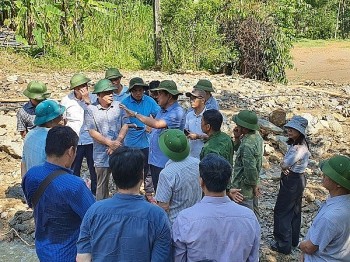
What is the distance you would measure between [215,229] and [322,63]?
2136 cm

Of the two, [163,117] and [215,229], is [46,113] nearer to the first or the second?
[163,117]

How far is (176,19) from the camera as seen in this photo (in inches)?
580

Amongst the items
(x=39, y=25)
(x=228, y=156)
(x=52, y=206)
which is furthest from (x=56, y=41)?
(x=52, y=206)

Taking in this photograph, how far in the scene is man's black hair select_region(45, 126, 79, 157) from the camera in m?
3.02

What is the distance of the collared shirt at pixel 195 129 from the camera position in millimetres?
5008

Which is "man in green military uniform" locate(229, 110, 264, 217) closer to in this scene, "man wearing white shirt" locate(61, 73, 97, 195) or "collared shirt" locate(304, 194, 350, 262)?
"collared shirt" locate(304, 194, 350, 262)

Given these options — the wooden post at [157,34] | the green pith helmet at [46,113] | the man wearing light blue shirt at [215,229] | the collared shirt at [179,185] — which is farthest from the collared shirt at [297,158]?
the wooden post at [157,34]

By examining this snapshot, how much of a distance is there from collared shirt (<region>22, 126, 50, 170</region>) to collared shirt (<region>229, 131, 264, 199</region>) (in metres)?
1.85

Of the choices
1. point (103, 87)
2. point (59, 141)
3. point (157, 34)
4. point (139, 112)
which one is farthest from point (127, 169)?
point (157, 34)

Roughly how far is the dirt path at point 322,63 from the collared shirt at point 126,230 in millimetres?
16043

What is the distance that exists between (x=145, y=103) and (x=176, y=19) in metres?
9.70

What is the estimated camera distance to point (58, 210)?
9.62ft

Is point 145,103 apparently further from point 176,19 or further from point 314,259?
point 176,19

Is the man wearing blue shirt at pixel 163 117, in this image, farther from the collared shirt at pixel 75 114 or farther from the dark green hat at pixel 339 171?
the dark green hat at pixel 339 171
